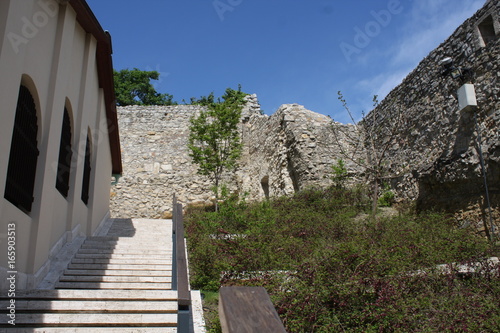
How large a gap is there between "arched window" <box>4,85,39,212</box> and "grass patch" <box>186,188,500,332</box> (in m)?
2.95

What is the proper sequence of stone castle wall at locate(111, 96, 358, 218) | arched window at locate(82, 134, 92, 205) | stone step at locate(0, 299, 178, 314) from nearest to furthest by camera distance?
stone step at locate(0, 299, 178, 314), arched window at locate(82, 134, 92, 205), stone castle wall at locate(111, 96, 358, 218)

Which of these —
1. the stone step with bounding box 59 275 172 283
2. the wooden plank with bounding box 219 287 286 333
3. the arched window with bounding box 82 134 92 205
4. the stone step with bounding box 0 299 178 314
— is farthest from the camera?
the arched window with bounding box 82 134 92 205

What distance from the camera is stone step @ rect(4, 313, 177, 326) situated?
173 inches

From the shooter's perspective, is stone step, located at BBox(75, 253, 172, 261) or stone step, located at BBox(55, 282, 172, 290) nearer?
stone step, located at BBox(55, 282, 172, 290)

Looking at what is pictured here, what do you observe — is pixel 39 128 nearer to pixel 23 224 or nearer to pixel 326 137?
pixel 23 224

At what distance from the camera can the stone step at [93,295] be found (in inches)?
192

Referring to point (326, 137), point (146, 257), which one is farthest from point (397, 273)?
point (326, 137)

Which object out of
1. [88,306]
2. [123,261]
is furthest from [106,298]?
[123,261]

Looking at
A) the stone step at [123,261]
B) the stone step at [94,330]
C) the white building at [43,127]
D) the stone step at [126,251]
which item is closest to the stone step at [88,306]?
the stone step at [94,330]

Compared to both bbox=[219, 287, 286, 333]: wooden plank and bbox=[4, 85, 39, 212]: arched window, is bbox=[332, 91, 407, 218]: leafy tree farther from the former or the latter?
bbox=[219, 287, 286, 333]: wooden plank

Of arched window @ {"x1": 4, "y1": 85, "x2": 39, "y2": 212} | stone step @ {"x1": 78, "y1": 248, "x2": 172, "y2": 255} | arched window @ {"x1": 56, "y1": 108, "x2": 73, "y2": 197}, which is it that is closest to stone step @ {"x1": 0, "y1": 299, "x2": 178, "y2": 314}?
arched window @ {"x1": 4, "y1": 85, "x2": 39, "y2": 212}

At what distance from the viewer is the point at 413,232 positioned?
811 cm

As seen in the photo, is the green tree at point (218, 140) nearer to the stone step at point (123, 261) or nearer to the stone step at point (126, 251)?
the stone step at point (126, 251)

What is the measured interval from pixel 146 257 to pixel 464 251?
527 cm
